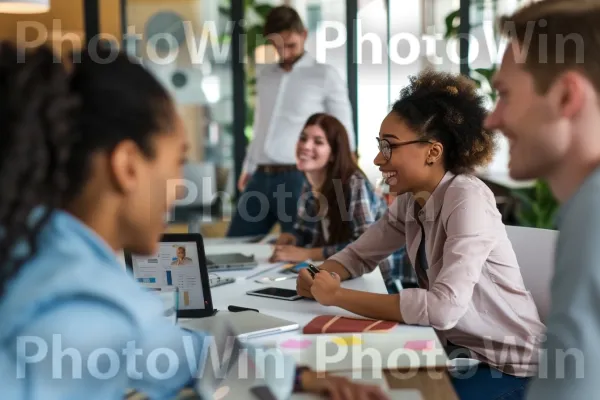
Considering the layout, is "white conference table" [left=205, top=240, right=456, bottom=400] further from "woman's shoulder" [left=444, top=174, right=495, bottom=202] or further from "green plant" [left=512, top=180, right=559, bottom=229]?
"green plant" [left=512, top=180, right=559, bottom=229]

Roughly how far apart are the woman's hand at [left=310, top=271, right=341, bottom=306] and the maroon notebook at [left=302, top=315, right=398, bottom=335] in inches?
3.6

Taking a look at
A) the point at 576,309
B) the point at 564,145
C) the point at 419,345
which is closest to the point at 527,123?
the point at 564,145

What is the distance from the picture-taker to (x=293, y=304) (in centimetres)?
205

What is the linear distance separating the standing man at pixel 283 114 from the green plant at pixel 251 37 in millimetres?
1060

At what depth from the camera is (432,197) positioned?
2.09 metres

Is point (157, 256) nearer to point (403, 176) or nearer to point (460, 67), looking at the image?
point (403, 176)

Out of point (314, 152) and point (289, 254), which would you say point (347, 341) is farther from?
point (314, 152)

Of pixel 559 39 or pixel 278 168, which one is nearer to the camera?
pixel 559 39

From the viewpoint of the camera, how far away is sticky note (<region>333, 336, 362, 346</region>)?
1582mm

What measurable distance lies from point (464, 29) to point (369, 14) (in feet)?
2.45

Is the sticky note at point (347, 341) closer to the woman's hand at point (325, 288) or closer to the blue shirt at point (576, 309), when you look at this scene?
the woman's hand at point (325, 288)

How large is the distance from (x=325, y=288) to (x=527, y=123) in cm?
92

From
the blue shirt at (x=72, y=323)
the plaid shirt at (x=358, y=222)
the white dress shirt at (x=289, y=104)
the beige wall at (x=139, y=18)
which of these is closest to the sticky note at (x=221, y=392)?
the blue shirt at (x=72, y=323)

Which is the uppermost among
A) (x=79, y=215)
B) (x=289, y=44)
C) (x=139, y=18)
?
(x=139, y=18)
